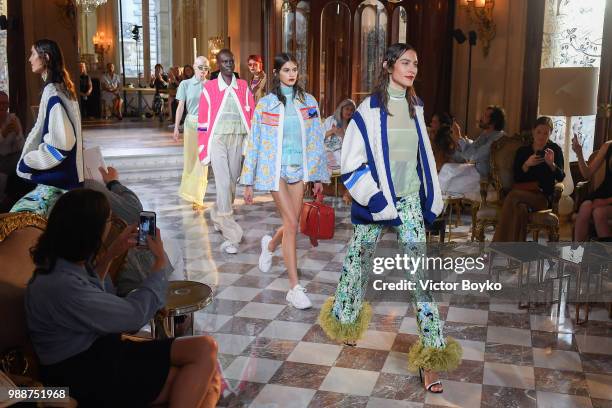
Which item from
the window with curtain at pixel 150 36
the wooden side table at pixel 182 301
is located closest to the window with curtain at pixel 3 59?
the wooden side table at pixel 182 301

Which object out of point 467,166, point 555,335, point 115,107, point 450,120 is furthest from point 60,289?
point 115,107

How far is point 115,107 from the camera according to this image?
18297mm

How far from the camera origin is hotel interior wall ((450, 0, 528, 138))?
29.0 ft

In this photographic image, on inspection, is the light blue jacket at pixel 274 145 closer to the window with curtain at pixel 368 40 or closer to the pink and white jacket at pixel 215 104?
the pink and white jacket at pixel 215 104

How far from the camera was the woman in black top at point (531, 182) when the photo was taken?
534 centimetres

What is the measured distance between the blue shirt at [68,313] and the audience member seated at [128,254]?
47 cm

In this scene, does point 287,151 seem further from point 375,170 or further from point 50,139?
point 50,139

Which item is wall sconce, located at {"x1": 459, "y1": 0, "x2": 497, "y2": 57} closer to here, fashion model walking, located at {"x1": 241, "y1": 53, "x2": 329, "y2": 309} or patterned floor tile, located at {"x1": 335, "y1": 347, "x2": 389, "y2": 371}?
fashion model walking, located at {"x1": 241, "y1": 53, "x2": 329, "y2": 309}

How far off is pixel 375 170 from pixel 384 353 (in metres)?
1.06

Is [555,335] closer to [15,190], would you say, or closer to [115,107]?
[15,190]

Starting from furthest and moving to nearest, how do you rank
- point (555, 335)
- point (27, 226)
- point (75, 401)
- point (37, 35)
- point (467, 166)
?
point (37, 35), point (467, 166), point (555, 335), point (27, 226), point (75, 401)

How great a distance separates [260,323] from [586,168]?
2.74 m

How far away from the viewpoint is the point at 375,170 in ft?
11.2

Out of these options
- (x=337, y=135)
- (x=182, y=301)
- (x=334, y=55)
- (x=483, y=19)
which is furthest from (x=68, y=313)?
(x=334, y=55)
